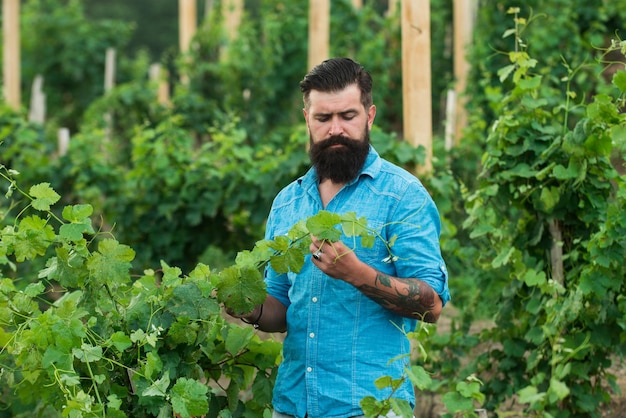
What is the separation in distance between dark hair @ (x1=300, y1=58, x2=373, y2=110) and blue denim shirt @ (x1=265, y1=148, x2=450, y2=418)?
8.6 inches

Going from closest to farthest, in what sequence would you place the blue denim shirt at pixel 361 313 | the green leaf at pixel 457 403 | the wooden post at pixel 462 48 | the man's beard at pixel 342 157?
the green leaf at pixel 457 403
the blue denim shirt at pixel 361 313
the man's beard at pixel 342 157
the wooden post at pixel 462 48

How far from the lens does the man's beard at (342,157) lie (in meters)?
2.85

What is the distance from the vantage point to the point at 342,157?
2.85 metres

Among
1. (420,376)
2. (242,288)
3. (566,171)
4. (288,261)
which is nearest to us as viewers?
(420,376)

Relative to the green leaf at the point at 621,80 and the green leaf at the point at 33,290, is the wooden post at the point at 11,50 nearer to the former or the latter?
the green leaf at the point at 33,290

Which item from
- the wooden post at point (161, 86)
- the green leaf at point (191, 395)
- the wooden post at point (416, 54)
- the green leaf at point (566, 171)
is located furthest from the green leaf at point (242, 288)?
the wooden post at point (161, 86)

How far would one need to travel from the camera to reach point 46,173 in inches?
302

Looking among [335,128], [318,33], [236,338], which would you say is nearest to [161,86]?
[318,33]

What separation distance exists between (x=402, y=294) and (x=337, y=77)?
2.14 ft

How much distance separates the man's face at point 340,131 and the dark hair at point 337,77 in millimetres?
16

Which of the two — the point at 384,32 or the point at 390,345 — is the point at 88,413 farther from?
the point at 384,32

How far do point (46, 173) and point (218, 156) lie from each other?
1.50m

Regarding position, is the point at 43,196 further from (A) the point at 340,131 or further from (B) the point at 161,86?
(B) the point at 161,86

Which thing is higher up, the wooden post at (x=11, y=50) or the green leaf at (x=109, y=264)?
the green leaf at (x=109, y=264)
